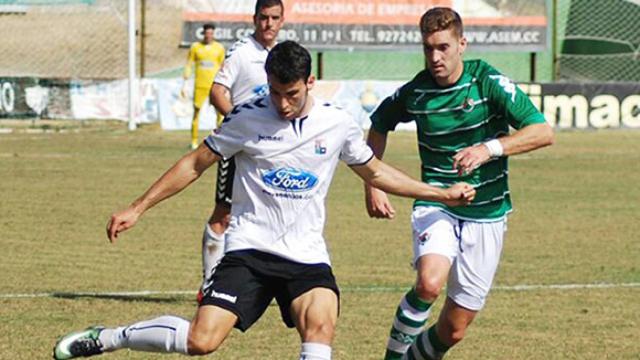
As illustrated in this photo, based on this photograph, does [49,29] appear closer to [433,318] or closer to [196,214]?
[196,214]

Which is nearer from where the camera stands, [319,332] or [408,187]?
[319,332]

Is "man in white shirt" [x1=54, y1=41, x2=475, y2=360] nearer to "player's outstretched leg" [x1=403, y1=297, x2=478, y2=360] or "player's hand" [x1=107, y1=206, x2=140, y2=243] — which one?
"player's hand" [x1=107, y1=206, x2=140, y2=243]

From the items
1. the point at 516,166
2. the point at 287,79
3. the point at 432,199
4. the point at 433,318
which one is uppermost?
the point at 287,79

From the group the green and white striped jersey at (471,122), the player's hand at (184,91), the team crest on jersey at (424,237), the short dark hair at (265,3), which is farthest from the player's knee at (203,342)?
the player's hand at (184,91)

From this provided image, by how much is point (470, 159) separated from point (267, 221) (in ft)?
3.83

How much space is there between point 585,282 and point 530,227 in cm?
404

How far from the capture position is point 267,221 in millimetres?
7301

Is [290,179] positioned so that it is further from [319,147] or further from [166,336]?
[166,336]

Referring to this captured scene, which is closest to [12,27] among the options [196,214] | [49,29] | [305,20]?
[49,29]

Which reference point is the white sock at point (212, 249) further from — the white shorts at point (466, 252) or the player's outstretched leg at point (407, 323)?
the white shorts at point (466, 252)

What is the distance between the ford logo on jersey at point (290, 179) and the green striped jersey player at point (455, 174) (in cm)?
105

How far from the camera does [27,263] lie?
13125 millimetres

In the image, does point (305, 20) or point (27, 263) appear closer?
point (27, 263)

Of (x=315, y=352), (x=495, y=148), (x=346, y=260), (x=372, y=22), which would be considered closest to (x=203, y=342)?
(x=315, y=352)
